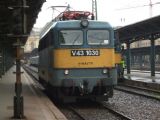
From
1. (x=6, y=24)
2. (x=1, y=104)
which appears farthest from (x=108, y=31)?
(x=6, y=24)

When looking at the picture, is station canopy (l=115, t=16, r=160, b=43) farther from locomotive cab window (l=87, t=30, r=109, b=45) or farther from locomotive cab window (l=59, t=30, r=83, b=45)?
locomotive cab window (l=59, t=30, r=83, b=45)

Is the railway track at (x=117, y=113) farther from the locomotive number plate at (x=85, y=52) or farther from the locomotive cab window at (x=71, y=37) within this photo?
the locomotive cab window at (x=71, y=37)

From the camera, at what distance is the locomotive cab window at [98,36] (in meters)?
18.2

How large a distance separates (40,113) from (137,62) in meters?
73.0

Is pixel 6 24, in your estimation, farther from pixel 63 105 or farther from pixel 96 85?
pixel 96 85

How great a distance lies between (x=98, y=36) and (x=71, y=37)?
0.98 m

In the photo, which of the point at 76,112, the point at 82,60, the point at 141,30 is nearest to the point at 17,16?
the point at 76,112

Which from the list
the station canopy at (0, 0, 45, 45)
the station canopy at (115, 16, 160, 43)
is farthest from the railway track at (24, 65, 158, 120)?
the station canopy at (115, 16, 160, 43)

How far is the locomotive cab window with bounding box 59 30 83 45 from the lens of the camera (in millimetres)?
18062

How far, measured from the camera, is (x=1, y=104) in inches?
690

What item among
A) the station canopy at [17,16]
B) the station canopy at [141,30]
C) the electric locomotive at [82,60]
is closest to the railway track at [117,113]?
the electric locomotive at [82,60]

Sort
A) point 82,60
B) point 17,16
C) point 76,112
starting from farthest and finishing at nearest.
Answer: point 82,60
point 76,112
point 17,16

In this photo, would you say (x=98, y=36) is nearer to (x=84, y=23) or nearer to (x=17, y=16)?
(x=84, y=23)

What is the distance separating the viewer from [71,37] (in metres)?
18.2
